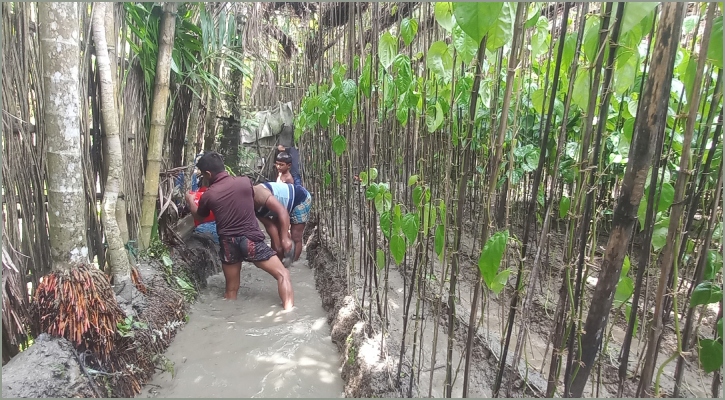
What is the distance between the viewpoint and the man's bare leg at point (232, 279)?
3.30 meters

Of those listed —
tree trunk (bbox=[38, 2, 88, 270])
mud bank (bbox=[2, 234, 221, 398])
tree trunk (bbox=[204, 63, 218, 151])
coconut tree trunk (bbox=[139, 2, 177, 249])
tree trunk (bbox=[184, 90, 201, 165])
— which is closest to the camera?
mud bank (bbox=[2, 234, 221, 398])

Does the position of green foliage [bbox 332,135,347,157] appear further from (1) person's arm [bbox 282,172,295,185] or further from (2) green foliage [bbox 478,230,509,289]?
(1) person's arm [bbox 282,172,295,185]

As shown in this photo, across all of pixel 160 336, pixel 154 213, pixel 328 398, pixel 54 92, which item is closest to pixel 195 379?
pixel 160 336

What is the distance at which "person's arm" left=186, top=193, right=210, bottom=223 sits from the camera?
10.3 feet

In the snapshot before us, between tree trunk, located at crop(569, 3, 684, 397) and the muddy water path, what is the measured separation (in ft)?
5.13

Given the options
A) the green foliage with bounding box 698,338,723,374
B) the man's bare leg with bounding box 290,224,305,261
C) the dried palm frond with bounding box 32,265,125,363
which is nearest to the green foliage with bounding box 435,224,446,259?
the green foliage with bounding box 698,338,723,374

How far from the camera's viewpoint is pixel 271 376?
7.57ft

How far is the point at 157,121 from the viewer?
2.85m

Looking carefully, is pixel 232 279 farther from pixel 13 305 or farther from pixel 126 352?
pixel 13 305

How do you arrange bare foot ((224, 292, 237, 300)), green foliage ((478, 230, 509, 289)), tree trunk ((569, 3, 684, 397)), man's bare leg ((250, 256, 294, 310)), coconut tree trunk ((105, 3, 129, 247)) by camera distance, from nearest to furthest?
tree trunk ((569, 3, 684, 397)) < green foliage ((478, 230, 509, 289)) < coconut tree trunk ((105, 3, 129, 247)) < man's bare leg ((250, 256, 294, 310)) < bare foot ((224, 292, 237, 300))

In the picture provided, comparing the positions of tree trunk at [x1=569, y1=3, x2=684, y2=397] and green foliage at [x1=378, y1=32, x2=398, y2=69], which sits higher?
green foliage at [x1=378, y1=32, x2=398, y2=69]

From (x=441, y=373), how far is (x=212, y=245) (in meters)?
2.60

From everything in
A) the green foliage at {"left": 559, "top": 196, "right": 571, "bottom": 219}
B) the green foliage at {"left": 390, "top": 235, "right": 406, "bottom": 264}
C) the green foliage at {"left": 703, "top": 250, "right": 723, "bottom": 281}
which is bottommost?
the green foliage at {"left": 390, "top": 235, "right": 406, "bottom": 264}

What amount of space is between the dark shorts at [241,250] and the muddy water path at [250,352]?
0.38 meters
